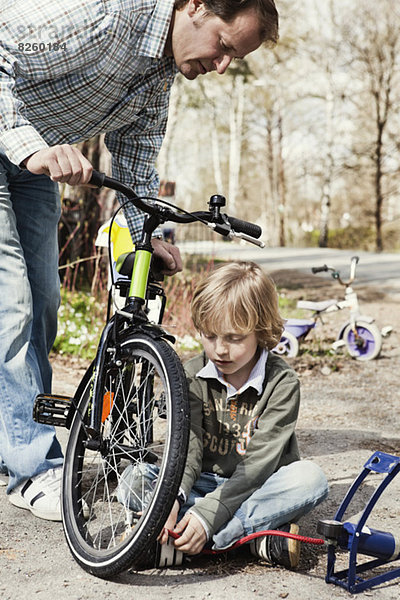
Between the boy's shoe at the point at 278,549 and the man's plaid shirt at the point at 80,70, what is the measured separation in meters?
1.18

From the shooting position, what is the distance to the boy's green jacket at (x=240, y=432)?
210cm

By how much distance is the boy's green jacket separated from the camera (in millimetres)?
2102

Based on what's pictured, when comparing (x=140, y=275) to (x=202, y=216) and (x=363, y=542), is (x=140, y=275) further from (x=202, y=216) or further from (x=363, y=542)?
(x=363, y=542)

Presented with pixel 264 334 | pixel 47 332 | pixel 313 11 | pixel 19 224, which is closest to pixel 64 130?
pixel 19 224

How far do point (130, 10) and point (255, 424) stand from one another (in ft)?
4.34

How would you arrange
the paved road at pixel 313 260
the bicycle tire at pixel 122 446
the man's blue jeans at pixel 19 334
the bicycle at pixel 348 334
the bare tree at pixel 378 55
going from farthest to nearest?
the bare tree at pixel 378 55, the paved road at pixel 313 260, the bicycle at pixel 348 334, the man's blue jeans at pixel 19 334, the bicycle tire at pixel 122 446

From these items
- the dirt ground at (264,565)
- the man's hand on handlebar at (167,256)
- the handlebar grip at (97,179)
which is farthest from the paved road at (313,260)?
the handlebar grip at (97,179)

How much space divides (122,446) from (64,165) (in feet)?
2.76

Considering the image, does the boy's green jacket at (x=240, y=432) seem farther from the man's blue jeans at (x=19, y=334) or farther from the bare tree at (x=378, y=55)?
the bare tree at (x=378, y=55)

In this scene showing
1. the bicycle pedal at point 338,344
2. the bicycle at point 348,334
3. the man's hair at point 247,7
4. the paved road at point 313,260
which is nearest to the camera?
the man's hair at point 247,7

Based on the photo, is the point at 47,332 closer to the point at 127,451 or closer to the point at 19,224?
the point at 19,224

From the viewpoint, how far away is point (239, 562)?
2078mm

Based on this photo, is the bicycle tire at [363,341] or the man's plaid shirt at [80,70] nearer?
the man's plaid shirt at [80,70]

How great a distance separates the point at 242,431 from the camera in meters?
2.22
